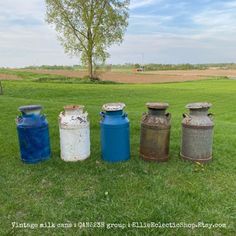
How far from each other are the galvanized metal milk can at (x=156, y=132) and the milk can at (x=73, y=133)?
2.87 feet

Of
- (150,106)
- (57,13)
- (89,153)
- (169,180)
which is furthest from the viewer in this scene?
(57,13)

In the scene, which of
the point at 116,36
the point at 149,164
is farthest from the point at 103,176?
the point at 116,36

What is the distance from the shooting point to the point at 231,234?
8.70 feet

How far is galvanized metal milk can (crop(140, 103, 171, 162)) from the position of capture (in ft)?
13.2

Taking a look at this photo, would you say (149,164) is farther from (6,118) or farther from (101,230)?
(6,118)

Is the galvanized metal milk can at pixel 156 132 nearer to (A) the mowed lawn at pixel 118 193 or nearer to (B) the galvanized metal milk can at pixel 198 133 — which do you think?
(A) the mowed lawn at pixel 118 193

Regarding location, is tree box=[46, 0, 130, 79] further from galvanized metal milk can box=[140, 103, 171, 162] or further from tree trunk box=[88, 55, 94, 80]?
galvanized metal milk can box=[140, 103, 171, 162]

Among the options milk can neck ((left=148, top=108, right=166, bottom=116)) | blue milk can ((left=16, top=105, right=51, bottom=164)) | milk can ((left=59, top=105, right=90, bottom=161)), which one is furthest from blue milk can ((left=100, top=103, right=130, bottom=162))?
blue milk can ((left=16, top=105, right=51, bottom=164))

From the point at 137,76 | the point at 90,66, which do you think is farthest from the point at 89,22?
the point at 137,76

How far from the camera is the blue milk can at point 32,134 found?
13.2ft

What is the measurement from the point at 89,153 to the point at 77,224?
5.46 feet

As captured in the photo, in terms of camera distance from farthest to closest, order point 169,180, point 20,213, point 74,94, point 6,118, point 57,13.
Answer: point 57,13, point 74,94, point 6,118, point 169,180, point 20,213

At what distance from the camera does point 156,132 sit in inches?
159

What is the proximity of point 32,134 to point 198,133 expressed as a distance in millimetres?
2391
